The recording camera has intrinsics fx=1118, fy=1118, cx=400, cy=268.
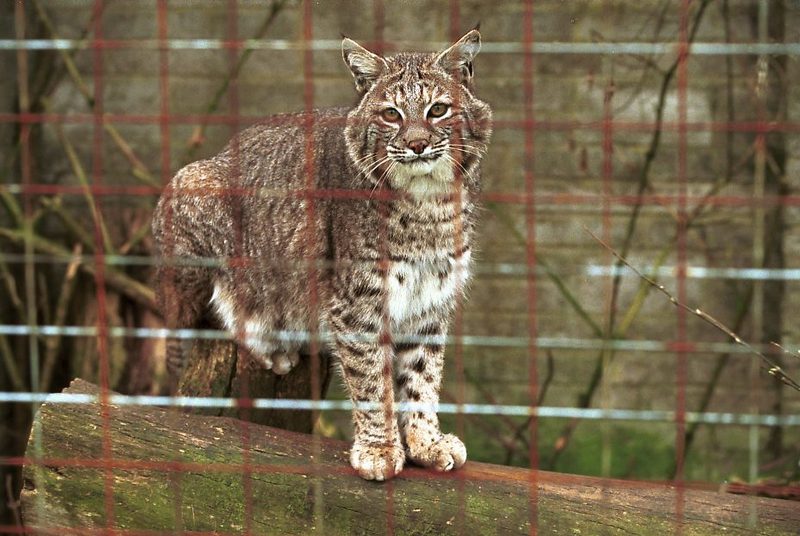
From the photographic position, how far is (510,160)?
654 centimetres

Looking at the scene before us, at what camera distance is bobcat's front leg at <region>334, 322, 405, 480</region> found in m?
4.32

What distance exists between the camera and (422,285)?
4.43m

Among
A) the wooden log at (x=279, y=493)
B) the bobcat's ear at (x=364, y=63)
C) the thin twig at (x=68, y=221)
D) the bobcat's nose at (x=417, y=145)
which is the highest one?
the bobcat's ear at (x=364, y=63)

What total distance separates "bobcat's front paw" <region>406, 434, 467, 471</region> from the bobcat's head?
0.98 meters

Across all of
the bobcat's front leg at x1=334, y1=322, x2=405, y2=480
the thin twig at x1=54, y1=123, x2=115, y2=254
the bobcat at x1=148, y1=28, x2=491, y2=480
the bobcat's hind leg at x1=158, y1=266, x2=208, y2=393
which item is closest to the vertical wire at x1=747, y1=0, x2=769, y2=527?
the bobcat at x1=148, y1=28, x2=491, y2=480

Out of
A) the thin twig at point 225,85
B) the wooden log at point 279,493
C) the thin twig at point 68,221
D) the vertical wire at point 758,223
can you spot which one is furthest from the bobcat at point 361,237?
the vertical wire at point 758,223

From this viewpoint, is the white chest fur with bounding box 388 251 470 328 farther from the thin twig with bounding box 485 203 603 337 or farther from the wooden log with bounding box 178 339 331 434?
the thin twig with bounding box 485 203 603 337

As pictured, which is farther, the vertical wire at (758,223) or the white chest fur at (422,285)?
the vertical wire at (758,223)

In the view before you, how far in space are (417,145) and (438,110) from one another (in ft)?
0.64

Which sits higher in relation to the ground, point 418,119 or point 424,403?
point 418,119

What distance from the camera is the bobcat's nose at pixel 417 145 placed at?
4004mm

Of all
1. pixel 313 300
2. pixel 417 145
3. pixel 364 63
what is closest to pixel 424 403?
pixel 313 300

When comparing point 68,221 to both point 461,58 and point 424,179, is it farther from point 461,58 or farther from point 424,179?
point 461,58

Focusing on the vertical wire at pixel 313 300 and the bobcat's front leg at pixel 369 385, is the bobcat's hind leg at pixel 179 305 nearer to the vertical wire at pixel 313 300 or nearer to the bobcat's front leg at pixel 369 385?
the vertical wire at pixel 313 300
